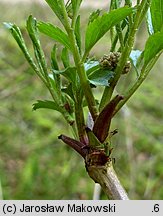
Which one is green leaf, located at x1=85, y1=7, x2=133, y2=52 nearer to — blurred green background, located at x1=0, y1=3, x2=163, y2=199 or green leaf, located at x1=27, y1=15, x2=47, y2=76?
green leaf, located at x1=27, y1=15, x2=47, y2=76

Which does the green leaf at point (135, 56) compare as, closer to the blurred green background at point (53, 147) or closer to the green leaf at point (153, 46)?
the green leaf at point (153, 46)

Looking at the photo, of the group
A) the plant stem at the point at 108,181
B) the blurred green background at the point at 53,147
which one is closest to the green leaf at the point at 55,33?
the plant stem at the point at 108,181

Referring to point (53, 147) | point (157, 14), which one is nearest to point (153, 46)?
point (157, 14)

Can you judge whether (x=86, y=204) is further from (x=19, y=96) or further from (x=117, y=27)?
(x=19, y=96)

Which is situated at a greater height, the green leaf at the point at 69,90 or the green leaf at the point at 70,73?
the green leaf at the point at 70,73

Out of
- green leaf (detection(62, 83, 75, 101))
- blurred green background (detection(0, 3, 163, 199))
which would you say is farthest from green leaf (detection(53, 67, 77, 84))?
blurred green background (detection(0, 3, 163, 199))

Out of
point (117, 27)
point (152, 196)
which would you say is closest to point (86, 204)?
point (117, 27)

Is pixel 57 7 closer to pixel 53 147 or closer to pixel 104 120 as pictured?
pixel 104 120
